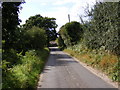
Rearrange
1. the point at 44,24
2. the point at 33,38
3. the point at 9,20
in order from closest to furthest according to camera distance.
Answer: the point at 9,20 < the point at 33,38 < the point at 44,24

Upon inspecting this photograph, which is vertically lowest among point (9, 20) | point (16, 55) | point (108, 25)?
point (16, 55)

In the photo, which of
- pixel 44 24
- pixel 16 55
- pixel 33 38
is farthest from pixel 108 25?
pixel 44 24

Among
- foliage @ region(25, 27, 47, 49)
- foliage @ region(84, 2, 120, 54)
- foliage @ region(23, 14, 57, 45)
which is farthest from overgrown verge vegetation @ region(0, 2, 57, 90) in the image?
foliage @ region(23, 14, 57, 45)

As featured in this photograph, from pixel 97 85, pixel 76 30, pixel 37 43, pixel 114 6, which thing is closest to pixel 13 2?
pixel 114 6

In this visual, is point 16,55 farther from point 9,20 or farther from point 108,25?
point 108,25

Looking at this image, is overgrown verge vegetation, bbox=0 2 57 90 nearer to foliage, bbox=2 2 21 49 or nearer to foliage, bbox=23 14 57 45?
foliage, bbox=2 2 21 49

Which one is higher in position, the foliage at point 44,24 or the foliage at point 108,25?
the foliage at point 44,24

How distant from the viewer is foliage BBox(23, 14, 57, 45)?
175 ft

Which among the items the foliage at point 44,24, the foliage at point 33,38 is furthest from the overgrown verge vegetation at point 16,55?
the foliage at point 44,24

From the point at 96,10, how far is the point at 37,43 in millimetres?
13573

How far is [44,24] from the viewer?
57781mm

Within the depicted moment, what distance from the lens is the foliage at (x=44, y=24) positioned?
53281 mm

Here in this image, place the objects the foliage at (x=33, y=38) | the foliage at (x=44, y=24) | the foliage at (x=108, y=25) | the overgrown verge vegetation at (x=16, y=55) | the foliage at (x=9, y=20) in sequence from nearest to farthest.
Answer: the overgrown verge vegetation at (x=16, y=55), the foliage at (x=108, y=25), the foliage at (x=9, y=20), the foliage at (x=33, y=38), the foliage at (x=44, y=24)

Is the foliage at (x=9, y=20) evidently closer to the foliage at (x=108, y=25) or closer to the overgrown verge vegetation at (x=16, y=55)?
the overgrown verge vegetation at (x=16, y=55)
